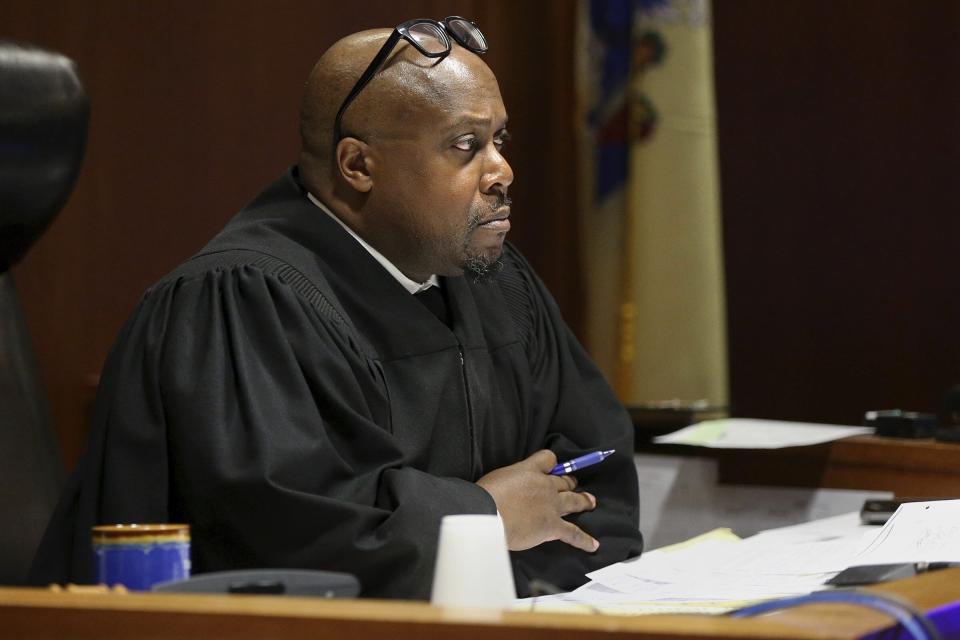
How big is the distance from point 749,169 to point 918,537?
1.87m

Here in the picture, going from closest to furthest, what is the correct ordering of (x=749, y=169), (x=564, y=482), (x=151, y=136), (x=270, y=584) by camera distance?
(x=270, y=584)
(x=564, y=482)
(x=151, y=136)
(x=749, y=169)

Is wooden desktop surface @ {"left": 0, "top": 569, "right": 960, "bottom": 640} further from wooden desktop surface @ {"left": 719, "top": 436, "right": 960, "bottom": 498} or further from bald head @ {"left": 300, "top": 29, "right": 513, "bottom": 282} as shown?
wooden desktop surface @ {"left": 719, "top": 436, "right": 960, "bottom": 498}

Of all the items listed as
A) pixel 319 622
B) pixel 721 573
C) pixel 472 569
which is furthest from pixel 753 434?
pixel 319 622

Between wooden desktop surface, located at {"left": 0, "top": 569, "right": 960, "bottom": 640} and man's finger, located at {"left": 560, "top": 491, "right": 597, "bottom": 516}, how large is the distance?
936mm

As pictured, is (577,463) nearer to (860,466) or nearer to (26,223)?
(860,466)

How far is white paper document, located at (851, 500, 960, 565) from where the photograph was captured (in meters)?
1.58

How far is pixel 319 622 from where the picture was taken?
0.96 metres

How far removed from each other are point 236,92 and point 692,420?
1179 millimetres

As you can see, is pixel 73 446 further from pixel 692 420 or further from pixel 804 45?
pixel 804 45

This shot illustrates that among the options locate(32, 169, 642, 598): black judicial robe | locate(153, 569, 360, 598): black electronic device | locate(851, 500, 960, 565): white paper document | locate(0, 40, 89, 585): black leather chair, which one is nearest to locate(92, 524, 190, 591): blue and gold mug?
locate(153, 569, 360, 598): black electronic device

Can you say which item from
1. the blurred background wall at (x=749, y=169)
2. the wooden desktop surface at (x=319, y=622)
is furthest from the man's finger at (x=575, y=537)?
the blurred background wall at (x=749, y=169)

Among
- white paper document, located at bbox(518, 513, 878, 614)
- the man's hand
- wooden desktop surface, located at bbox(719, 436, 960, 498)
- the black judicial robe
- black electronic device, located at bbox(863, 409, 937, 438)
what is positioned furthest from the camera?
black electronic device, located at bbox(863, 409, 937, 438)

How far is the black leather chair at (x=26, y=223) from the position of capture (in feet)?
5.47

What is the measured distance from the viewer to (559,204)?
3971 millimetres
